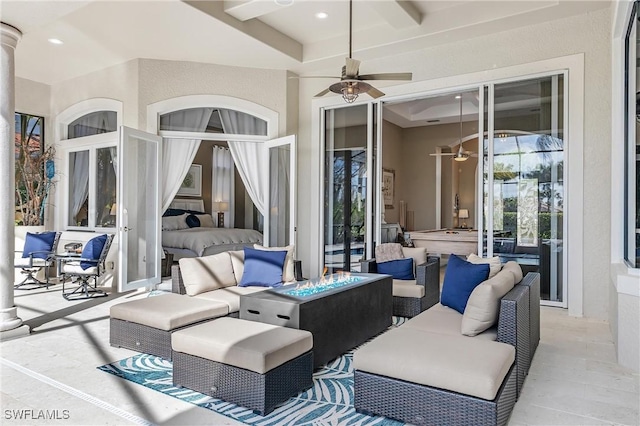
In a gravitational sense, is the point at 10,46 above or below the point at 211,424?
above

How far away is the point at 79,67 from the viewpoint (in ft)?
23.1

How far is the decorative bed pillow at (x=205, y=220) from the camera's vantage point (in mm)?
10398

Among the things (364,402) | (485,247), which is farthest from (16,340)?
(485,247)

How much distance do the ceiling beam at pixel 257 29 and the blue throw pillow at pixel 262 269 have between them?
2862mm

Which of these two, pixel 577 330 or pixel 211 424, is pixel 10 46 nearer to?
pixel 211 424

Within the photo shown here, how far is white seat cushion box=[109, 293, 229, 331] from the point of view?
3547 mm

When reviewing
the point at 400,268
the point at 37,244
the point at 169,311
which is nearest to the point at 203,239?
the point at 37,244

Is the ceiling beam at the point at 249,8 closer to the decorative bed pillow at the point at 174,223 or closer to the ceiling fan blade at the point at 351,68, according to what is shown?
the ceiling fan blade at the point at 351,68

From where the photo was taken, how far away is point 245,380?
2.62 meters

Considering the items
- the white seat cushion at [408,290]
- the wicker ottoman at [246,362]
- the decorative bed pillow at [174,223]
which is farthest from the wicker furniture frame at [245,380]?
the decorative bed pillow at [174,223]

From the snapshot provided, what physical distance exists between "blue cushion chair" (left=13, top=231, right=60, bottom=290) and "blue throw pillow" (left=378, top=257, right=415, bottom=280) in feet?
16.4

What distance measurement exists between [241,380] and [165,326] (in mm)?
1163

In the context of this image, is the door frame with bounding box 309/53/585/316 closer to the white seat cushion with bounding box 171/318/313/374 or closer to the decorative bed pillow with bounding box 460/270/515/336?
the decorative bed pillow with bounding box 460/270/515/336

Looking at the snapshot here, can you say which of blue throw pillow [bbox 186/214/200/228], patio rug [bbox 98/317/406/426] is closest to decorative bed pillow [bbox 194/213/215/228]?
blue throw pillow [bbox 186/214/200/228]
